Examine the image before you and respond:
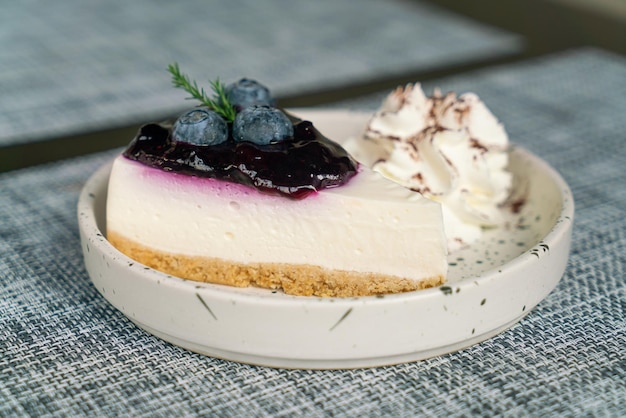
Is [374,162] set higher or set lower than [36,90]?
higher

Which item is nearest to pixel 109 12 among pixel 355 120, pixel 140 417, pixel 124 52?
pixel 124 52

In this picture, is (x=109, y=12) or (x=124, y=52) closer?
(x=124, y=52)

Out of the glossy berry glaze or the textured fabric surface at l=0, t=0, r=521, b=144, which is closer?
the glossy berry glaze

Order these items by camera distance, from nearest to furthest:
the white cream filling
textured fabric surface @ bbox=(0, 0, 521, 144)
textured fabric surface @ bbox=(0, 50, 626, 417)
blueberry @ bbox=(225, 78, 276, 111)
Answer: textured fabric surface @ bbox=(0, 50, 626, 417) → the white cream filling → blueberry @ bbox=(225, 78, 276, 111) → textured fabric surface @ bbox=(0, 0, 521, 144)

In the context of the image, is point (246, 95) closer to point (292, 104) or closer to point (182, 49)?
point (292, 104)

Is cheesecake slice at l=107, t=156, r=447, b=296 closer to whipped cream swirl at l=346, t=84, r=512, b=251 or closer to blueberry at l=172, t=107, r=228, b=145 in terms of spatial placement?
blueberry at l=172, t=107, r=228, b=145

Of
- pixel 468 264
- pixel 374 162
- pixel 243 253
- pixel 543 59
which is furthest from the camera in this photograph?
pixel 543 59

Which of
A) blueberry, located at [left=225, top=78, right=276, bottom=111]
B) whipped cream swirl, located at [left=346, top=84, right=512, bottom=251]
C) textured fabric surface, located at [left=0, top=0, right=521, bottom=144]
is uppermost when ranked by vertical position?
blueberry, located at [left=225, top=78, right=276, bottom=111]

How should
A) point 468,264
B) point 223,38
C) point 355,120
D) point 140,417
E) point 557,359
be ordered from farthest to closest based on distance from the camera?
point 223,38
point 355,120
point 468,264
point 557,359
point 140,417

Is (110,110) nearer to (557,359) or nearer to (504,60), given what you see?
(504,60)

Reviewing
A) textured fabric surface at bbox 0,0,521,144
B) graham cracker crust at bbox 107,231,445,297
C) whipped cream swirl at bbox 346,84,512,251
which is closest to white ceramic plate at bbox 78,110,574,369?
graham cracker crust at bbox 107,231,445,297
